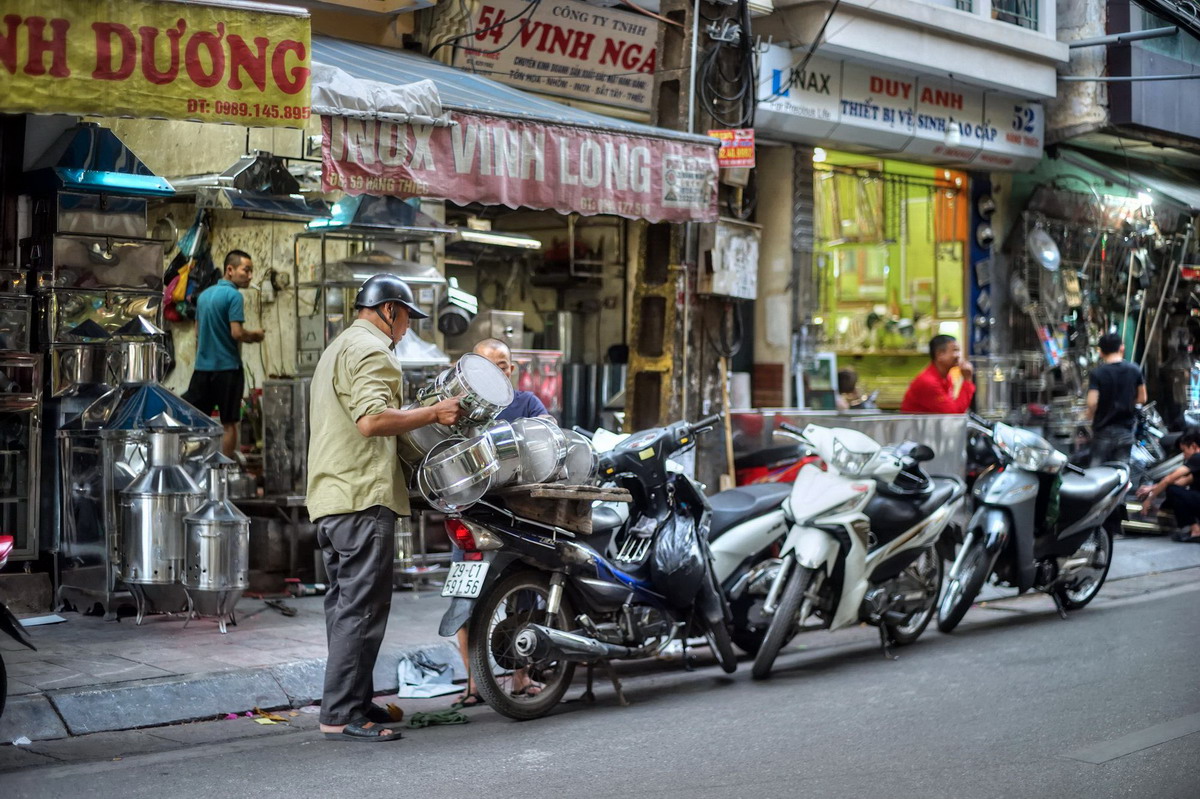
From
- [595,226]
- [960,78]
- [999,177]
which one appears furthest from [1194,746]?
[999,177]

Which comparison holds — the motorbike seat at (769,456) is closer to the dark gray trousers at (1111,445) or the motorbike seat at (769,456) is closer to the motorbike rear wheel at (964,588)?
the motorbike rear wheel at (964,588)

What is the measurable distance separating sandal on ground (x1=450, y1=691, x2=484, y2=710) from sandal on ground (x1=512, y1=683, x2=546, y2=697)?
0.33 m

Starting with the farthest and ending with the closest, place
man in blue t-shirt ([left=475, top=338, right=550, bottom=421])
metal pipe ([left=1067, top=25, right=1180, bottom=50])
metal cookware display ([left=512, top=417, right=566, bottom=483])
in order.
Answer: metal pipe ([left=1067, top=25, right=1180, bottom=50]), man in blue t-shirt ([left=475, top=338, right=550, bottom=421]), metal cookware display ([left=512, top=417, right=566, bottom=483])

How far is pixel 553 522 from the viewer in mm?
6188

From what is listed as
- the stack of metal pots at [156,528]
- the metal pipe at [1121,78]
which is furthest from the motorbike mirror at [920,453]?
the metal pipe at [1121,78]

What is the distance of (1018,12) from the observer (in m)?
15.9

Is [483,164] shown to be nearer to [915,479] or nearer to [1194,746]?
[915,479]

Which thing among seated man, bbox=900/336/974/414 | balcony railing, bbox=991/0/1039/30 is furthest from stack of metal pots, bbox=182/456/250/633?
balcony railing, bbox=991/0/1039/30

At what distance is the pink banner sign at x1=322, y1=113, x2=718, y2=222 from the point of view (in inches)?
303

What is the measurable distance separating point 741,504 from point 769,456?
2.22 meters

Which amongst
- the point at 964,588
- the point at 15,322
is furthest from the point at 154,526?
the point at 964,588

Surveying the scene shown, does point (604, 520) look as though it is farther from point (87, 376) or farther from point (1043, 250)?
point (1043, 250)

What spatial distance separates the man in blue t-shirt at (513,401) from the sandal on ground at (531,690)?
1.31 meters

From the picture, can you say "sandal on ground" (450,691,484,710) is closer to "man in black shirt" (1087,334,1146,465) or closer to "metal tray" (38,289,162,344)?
"metal tray" (38,289,162,344)
